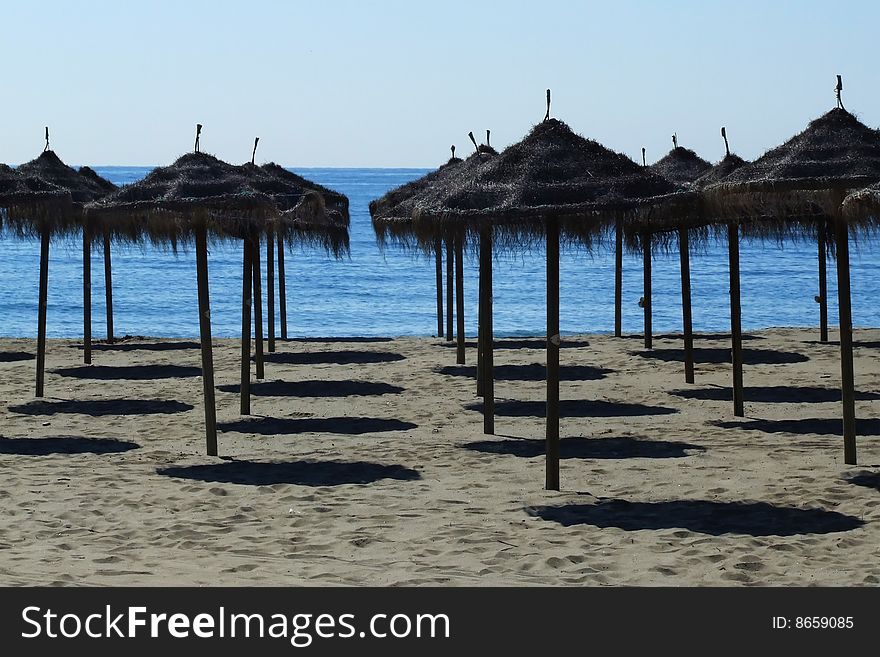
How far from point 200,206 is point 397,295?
3677 cm

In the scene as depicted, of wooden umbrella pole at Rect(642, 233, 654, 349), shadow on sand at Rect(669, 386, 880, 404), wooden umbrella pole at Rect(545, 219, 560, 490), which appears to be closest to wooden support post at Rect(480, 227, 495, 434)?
wooden umbrella pole at Rect(545, 219, 560, 490)

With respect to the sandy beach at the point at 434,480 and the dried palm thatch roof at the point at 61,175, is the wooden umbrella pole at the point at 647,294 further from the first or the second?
the dried palm thatch roof at the point at 61,175

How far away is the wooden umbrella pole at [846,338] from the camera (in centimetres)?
953

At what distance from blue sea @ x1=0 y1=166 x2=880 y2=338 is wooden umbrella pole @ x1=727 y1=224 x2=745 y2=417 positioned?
1563 centimetres

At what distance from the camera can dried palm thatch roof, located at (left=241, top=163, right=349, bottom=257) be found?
13.5m

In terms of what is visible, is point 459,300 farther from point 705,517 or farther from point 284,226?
point 705,517

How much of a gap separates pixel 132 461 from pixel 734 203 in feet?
17.1

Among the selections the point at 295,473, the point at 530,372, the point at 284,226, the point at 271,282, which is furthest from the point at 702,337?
the point at 295,473

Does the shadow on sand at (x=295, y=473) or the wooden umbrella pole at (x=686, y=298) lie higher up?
the wooden umbrella pole at (x=686, y=298)

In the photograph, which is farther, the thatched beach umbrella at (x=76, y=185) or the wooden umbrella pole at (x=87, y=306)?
the wooden umbrella pole at (x=87, y=306)

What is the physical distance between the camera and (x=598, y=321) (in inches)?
1551

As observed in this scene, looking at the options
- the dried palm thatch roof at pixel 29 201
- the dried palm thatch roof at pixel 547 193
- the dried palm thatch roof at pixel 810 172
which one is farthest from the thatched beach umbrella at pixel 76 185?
the dried palm thatch roof at pixel 810 172

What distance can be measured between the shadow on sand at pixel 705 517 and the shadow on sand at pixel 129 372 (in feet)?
27.8

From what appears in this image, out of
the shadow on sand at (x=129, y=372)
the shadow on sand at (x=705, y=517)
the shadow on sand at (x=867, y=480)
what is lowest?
the shadow on sand at (x=705, y=517)
